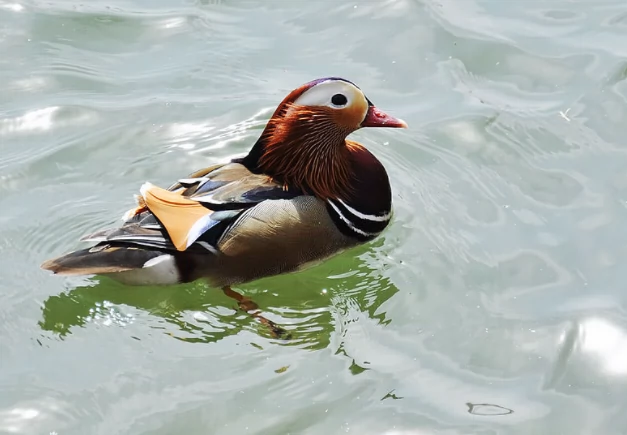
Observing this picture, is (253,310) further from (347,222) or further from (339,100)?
(339,100)

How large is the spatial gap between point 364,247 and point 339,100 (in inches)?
31.9

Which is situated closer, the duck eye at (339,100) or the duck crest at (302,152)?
the duck eye at (339,100)

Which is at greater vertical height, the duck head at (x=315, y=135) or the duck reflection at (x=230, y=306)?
the duck head at (x=315, y=135)

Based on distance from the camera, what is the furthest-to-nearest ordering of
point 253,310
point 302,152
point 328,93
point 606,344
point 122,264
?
point 302,152
point 328,93
point 253,310
point 122,264
point 606,344

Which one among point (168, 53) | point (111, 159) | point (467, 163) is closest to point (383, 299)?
point (467, 163)

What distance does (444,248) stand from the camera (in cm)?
547

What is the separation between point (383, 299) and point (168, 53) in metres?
2.85

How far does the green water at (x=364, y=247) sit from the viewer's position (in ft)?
14.9

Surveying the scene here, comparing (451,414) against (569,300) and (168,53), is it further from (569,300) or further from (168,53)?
(168,53)

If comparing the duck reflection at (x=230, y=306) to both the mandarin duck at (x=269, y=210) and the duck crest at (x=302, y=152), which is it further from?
the duck crest at (x=302, y=152)

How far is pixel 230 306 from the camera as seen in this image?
16.9 ft

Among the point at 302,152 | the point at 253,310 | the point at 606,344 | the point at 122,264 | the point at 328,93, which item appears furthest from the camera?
the point at 302,152

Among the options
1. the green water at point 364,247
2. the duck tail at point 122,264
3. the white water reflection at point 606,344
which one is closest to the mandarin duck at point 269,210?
the duck tail at point 122,264

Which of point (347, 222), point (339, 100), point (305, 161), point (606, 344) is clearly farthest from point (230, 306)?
point (606, 344)
